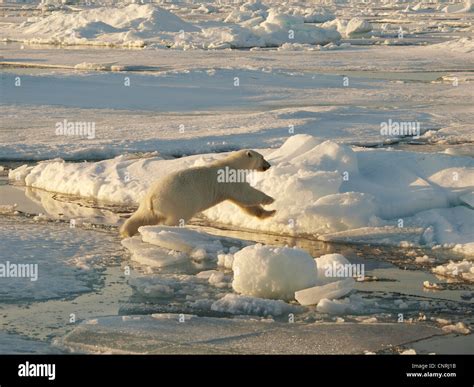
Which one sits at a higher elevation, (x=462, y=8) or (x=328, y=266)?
(x=462, y=8)

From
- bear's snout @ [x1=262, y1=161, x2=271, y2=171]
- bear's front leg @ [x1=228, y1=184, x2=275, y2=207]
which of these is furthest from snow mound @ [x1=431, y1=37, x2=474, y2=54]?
bear's front leg @ [x1=228, y1=184, x2=275, y2=207]

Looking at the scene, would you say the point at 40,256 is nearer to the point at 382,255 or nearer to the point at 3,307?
the point at 3,307

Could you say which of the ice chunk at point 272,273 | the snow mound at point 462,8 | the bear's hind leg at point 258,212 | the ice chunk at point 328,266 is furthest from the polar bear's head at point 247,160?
the snow mound at point 462,8

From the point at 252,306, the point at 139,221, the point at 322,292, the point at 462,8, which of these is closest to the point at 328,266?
the point at 322,292

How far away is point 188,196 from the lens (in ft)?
22.1

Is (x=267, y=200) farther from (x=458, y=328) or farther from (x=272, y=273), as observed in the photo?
(x=458, y=328)

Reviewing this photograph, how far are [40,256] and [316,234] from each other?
2.12 meters

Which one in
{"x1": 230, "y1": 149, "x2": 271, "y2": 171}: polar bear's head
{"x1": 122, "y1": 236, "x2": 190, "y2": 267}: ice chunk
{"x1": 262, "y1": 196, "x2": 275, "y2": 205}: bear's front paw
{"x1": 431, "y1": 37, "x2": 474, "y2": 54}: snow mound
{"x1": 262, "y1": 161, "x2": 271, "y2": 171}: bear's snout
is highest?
{"x1": 431, "y1": 37, "x2": 474, "y2": 54}: snow mound

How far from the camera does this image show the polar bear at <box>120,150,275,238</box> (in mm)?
6680

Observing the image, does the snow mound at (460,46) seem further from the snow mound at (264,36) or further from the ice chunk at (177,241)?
the ice chunk at (177,241)

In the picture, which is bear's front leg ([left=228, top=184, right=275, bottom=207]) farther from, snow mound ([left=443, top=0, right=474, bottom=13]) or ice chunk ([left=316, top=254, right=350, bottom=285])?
snow mound ([left=443, top=0, right=474, bottom=13])

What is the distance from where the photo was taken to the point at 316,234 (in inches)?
280

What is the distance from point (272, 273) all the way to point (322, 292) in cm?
31

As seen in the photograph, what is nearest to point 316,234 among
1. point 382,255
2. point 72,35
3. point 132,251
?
point 382,255
